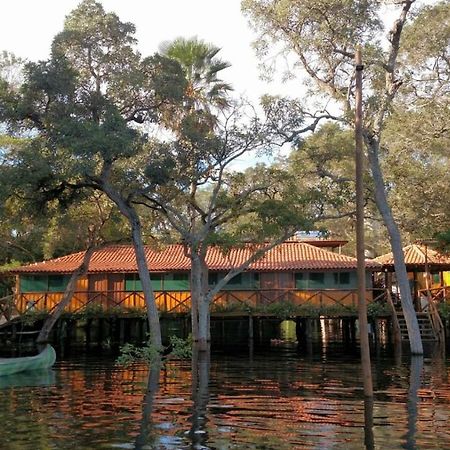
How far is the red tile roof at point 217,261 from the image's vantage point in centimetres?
3159

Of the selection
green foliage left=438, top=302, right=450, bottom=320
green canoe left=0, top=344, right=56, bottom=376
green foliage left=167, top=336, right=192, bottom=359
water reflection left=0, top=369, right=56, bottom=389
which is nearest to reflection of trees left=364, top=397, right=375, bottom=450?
water reflection left=0, top=369, right=56, bottom=389

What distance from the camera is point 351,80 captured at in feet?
81.6

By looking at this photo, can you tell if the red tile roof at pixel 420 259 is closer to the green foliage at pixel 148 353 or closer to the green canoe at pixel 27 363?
the green foliage at pixel 148 353

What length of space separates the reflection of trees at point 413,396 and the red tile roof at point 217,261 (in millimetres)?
8665

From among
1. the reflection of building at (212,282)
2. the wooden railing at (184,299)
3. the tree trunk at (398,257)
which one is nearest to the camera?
the tree trunk at (398,257)

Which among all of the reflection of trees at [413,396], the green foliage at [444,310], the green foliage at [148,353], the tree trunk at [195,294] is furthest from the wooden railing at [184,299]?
the green foliage at [148,353]

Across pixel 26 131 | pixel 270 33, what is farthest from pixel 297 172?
pixel 26 131

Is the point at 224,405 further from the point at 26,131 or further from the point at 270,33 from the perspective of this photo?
the point at 270,33

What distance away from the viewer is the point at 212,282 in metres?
33.1

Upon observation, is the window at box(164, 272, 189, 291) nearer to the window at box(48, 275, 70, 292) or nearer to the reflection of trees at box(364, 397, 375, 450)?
the window at box(48, 275, 70, 292)

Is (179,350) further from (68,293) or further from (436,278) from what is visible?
(436,278)

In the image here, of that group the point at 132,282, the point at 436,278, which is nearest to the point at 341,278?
the point at 436,278

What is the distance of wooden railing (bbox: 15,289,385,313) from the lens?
3109 cm

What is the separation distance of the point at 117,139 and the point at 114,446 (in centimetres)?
1390
